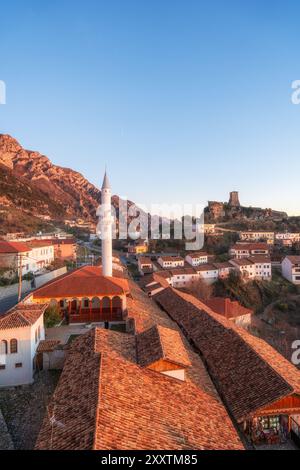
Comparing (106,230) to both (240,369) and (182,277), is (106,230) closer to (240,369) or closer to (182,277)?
(240,369)

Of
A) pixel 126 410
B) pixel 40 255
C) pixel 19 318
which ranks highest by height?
pixel 40 255

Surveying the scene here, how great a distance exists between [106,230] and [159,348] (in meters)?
15.5

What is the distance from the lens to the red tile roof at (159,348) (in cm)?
1071

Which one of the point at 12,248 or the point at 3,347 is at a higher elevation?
the point at 12,248

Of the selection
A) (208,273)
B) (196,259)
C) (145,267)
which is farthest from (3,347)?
(196,259)

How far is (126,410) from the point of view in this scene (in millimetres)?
7930

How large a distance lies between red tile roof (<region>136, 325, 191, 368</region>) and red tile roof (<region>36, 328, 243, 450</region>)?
38 centimetres

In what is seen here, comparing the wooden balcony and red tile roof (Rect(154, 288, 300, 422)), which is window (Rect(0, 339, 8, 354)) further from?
red tile roof (Rect(154, 288, 300, 422))

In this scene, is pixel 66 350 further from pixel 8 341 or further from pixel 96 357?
pixel 96 357

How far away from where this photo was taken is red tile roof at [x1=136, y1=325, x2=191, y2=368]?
1071cm

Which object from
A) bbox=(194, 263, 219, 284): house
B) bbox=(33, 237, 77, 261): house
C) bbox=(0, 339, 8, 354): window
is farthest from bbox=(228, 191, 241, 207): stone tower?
bbox=(0, 339, 8, 354): window

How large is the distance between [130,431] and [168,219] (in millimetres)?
86252
